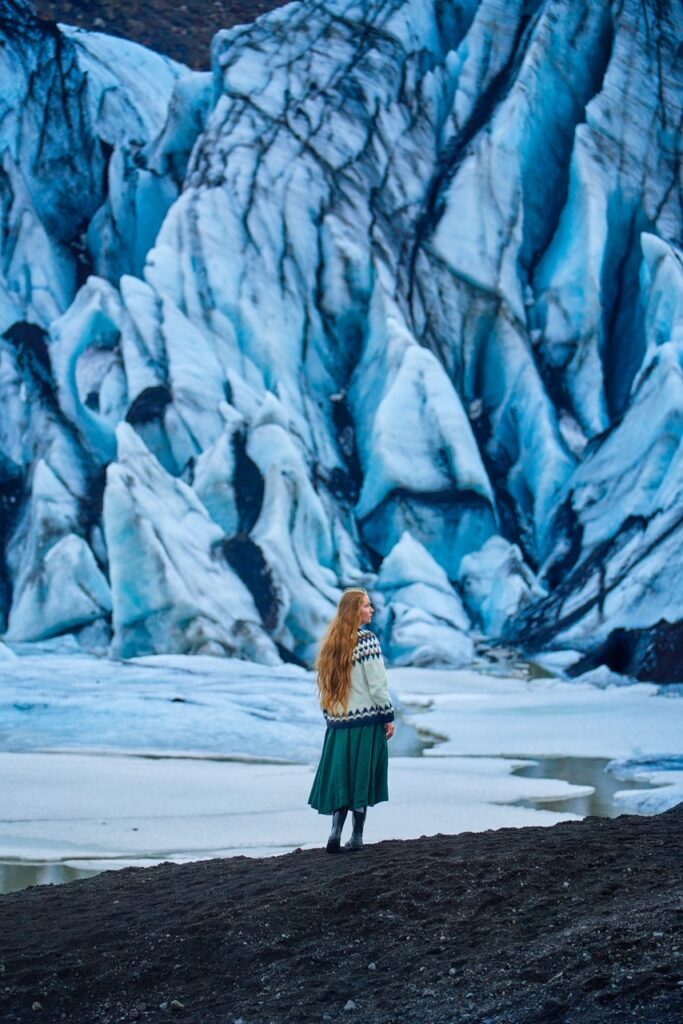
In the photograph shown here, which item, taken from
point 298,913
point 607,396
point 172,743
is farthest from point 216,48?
point 298,913

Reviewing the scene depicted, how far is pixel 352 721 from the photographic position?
15.6ft

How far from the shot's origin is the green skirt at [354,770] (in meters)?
4.71

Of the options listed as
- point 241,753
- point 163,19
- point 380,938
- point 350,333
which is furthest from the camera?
point 163,19

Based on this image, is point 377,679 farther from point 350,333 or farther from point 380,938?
point 350,333

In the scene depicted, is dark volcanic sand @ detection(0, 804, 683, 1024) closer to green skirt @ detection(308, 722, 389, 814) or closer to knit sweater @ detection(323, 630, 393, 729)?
green skirt @ detection(308, 722, 389, 814)

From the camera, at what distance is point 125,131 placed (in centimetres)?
2753

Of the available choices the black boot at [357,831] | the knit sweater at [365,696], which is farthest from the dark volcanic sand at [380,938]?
the knit sweater at [365,696]

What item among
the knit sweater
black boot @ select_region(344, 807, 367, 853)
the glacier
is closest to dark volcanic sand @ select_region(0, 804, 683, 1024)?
black boot @ select_region(344, 807, 367, 853)

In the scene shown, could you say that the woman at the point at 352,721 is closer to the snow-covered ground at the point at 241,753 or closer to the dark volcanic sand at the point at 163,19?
the snow-covered ground at the point at 241,753

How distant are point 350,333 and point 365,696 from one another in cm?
1881

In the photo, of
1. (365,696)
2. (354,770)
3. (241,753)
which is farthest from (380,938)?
(241,753)

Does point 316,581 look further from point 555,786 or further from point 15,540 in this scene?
point 555,786

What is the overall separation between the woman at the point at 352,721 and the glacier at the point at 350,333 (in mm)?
10720

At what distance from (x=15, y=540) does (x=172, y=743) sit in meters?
10.4
